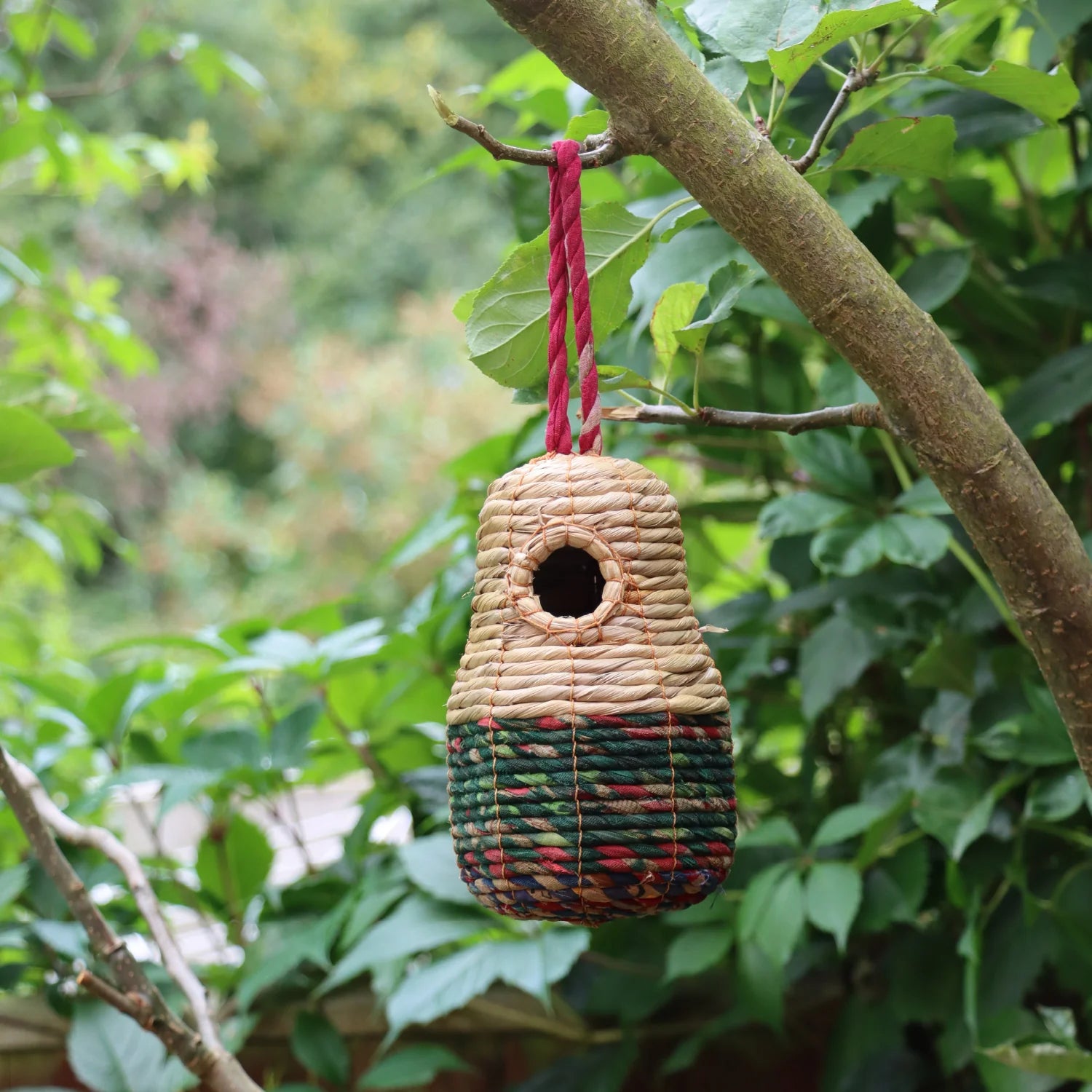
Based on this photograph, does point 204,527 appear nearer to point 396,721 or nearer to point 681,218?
point 396,721

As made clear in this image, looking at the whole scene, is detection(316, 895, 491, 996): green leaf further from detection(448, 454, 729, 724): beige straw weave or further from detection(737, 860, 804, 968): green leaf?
detection(448, 454, 729, 724): beige straw weave

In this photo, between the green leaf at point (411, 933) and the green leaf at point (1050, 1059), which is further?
the green leaf at point (411, 933)

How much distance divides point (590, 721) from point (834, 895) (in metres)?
0.33

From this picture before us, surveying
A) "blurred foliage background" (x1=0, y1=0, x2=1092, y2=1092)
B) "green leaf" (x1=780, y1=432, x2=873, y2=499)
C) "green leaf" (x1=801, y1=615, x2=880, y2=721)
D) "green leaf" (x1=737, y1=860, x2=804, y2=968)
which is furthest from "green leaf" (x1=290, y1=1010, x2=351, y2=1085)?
"green leaf" (x1=780, y1=432, x2=873, y2=499)

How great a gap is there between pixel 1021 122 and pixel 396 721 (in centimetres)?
61

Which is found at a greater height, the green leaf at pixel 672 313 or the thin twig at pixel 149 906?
the green leaf at pixel 672 313

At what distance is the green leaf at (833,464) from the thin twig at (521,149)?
312mm

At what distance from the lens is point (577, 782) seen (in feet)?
1.37

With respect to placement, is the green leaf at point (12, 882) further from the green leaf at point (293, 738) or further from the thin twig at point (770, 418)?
the thin twig at point (770, 418)

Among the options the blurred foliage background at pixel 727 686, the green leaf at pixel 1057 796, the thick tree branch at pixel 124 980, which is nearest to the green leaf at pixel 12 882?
the blurred foliage background at pixel 727 686

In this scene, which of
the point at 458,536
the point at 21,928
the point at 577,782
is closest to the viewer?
the point at 577,782

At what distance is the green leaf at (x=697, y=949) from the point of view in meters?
0.74

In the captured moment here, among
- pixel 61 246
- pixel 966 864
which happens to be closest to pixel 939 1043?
pixel 966 864

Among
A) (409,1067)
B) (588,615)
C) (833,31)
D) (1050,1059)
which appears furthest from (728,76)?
(409,1067)
